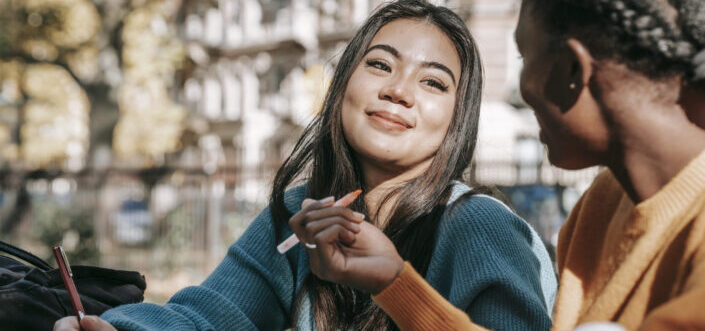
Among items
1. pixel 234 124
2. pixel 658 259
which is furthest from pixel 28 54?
pixel 658 259

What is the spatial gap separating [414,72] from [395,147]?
217mm

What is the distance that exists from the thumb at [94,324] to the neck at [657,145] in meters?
1.21

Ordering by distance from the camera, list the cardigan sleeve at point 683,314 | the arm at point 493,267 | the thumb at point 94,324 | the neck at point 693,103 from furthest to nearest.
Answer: the thumb at point 94,324 → the arm at point 493,267 → the neck at point 693,103 → the cardigan sleeve at point 683,314

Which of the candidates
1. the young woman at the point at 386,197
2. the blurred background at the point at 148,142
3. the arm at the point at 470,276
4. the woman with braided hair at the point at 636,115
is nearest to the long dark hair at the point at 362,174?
the young woman at the point at 386,197

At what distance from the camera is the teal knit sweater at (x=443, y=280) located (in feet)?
5.22

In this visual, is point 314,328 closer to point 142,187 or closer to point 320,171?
point 320,171

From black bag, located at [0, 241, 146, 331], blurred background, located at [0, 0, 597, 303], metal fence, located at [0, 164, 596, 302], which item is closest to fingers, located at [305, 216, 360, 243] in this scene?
black bag, located at [0, 241, 146, 331]

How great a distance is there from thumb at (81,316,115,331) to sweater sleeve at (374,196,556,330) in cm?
73

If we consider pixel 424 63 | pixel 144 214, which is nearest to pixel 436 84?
pixel 424 63

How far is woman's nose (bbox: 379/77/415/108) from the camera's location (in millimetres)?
1938

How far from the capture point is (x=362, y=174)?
2102mm

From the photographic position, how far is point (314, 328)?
1926mm

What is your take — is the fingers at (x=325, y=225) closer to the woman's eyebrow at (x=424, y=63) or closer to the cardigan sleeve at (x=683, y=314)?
the cardigan sleeve at (x=683, y=314)

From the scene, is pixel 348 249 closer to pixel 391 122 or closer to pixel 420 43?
pixel 391 122
